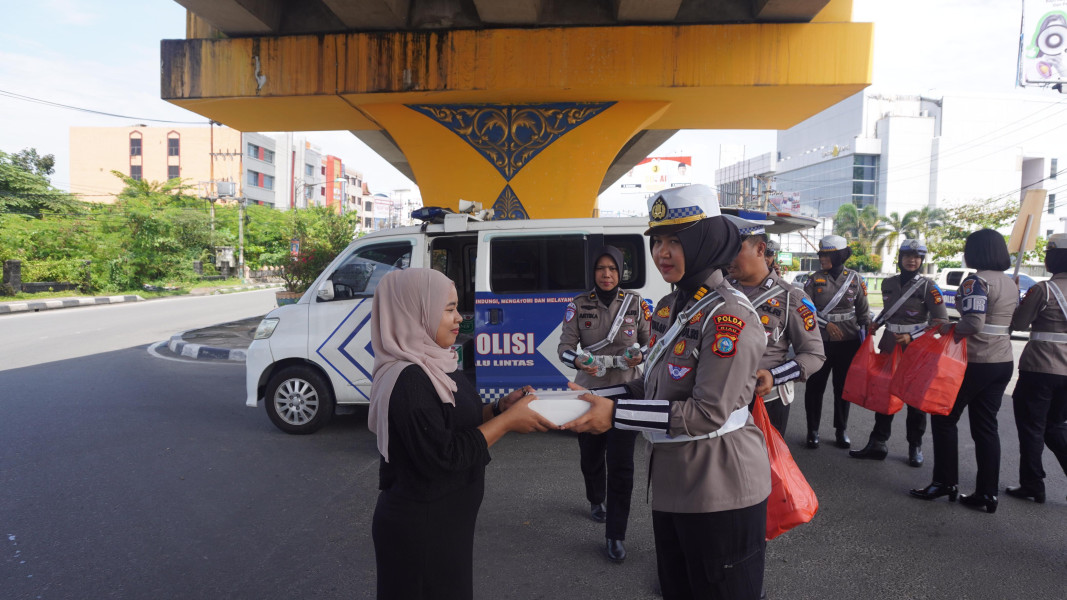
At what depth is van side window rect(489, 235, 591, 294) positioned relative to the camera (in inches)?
218

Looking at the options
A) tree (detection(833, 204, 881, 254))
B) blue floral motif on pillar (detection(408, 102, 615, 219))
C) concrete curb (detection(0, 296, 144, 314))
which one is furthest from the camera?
tree (detection(833, 204, 881, 254))

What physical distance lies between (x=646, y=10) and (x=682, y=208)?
545 cm

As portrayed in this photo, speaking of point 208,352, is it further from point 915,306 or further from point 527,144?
point 915,306

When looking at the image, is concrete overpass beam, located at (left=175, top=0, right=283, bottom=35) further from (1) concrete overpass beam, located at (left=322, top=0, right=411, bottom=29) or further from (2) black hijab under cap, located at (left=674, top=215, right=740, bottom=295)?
(2) black hijab under cap, located at (left=674, top=215, right=740, bottom=295)

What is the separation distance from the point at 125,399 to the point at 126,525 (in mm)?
3978

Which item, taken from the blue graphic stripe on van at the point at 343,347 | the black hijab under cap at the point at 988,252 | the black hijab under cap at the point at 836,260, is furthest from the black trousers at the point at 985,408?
the blue graphic stripe on van at the point at 343,347

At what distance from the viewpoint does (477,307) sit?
5.50m

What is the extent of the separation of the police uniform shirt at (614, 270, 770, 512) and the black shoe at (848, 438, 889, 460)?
155 inches

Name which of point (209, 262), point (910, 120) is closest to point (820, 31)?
point (209, 262)

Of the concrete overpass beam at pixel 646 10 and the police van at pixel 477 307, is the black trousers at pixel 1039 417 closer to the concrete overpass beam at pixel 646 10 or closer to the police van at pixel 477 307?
the police van at pixel 477 307

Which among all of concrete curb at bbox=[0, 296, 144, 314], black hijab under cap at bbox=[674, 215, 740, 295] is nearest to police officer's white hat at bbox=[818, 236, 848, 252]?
black hijab under cap at bbox=[674, 215, 740, 295]

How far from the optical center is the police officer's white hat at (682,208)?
1898 millimetres

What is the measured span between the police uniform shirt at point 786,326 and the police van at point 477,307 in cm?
173

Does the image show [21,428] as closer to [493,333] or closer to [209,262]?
[493,333]
